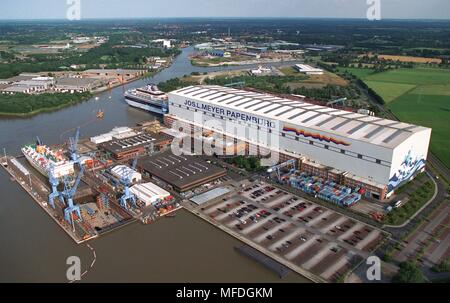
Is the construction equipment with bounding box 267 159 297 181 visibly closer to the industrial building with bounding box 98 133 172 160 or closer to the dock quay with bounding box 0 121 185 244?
the dock quay with bounding box 0 121 185 244

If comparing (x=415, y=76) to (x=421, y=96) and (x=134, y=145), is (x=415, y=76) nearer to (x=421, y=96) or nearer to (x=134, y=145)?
(x=421, y=96)

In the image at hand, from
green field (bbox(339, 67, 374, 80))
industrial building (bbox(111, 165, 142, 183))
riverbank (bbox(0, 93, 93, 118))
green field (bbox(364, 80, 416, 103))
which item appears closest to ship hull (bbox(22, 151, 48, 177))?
industrial building (bbox(111, 165, 142, 183))

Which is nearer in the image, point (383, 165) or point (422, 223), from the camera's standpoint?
point (422, 223)

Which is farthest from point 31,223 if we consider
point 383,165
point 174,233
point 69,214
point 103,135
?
point 383,165

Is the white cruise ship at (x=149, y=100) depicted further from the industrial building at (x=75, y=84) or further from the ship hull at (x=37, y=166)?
the ship hull at (x=37, y=166)
